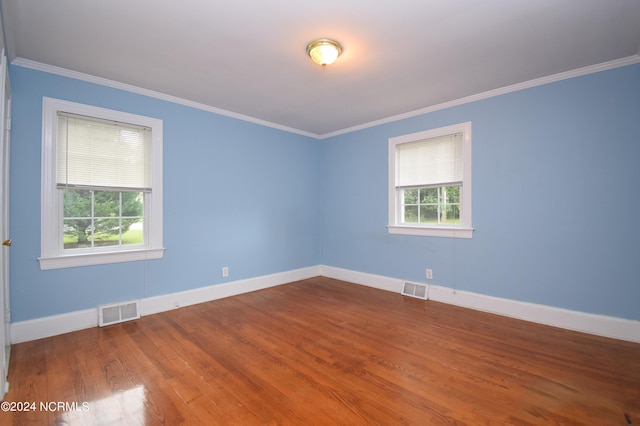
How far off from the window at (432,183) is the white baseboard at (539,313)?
2.47 ft

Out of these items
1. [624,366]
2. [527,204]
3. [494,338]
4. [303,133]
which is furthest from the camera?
[303,133]

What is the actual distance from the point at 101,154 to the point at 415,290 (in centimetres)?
410

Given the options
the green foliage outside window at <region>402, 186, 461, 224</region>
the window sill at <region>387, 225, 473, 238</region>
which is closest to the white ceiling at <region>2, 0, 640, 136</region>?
the green foliage outside window at <region>402, 186, 461, 224</region>

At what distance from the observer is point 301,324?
10.2ft

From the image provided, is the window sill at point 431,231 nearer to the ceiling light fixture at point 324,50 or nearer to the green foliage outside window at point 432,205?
the green foliage outside window at point 432,205

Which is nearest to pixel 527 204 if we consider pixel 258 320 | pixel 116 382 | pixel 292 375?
pixel 292 375

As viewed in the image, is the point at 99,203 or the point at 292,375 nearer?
the point at 292,375

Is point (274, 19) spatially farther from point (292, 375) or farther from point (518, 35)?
point (292, 375)

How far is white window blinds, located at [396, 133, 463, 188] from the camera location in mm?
3738

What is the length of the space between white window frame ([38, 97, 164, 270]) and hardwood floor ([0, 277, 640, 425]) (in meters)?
0.71

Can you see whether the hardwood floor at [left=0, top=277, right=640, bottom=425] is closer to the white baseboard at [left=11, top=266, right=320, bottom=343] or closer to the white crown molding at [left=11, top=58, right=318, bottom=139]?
the white baseboard at [left=11, top=266, right=320, bottom=343]

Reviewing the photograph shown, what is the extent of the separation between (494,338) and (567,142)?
82.2 inches

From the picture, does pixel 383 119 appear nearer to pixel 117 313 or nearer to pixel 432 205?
pixel 432 205

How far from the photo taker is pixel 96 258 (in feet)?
9.94
